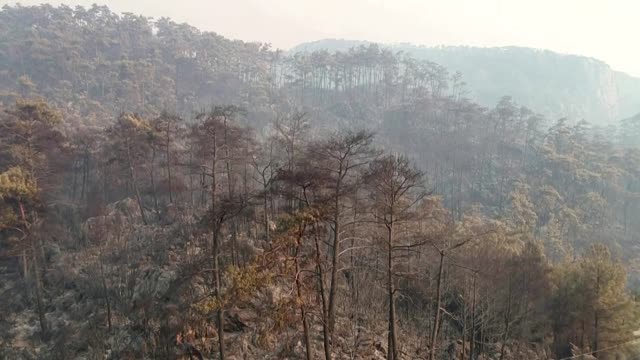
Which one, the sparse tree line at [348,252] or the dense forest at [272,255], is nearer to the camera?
the dense forest at [272,255]

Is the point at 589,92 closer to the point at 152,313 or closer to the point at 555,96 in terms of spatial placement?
the point at 555,96

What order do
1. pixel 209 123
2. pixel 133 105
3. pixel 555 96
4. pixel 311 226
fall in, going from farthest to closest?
pixel 555 96 → pixel 133 105 → pixel 209 123 → pixel 311 226

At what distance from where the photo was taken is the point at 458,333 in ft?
88.0

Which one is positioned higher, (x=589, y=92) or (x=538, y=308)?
(x=589, y=92)

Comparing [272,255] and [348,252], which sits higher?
[272,255]

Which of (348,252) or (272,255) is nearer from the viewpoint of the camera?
(272,255)

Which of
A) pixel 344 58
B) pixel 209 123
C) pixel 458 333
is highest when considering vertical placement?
pixel 344 58

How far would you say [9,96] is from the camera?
2253 inches

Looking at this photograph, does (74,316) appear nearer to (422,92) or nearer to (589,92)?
(422,92)

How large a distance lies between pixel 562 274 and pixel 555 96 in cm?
18915

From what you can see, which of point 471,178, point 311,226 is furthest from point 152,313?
point 471,178

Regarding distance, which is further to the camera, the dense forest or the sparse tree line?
the sparse tree line

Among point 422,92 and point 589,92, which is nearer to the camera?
point 422,92

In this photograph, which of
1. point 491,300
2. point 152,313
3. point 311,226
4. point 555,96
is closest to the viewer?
point 311,226
